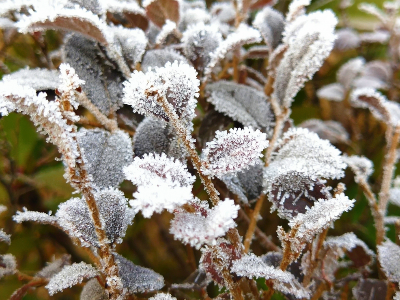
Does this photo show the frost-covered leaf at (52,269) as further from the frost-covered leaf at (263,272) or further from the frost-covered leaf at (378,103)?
the frost-covered leaf at (378,103)

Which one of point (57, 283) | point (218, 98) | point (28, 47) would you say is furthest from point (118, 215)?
point (28, 47)

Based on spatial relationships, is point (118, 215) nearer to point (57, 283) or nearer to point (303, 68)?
A: point (57, 283)

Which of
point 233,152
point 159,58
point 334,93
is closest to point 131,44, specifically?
point 159,58

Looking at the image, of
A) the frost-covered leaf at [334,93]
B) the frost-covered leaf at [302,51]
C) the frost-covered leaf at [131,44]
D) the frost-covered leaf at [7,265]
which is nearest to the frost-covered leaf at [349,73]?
the frost-covered leaf at [334,93]

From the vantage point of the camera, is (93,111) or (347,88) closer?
(93,111)

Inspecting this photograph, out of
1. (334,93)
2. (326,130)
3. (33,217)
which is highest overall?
(334,93)

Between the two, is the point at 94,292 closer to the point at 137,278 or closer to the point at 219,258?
the point at 137,278
